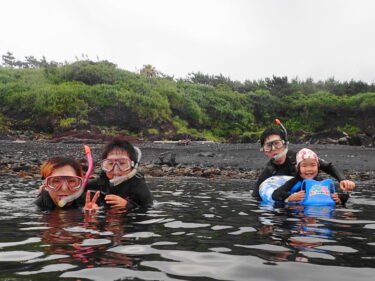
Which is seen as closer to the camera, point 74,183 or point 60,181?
point 60,181

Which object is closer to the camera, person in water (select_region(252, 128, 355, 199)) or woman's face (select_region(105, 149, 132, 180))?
woman's face (select_region(105, 149, 132, 180))

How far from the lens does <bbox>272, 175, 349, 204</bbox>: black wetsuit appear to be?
617cm

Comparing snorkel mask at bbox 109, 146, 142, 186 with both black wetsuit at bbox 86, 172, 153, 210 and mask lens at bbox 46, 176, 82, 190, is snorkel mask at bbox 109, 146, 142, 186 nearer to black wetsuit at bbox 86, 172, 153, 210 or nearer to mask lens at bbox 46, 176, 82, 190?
black wetsuit at bbox 86, 172, 153, 210

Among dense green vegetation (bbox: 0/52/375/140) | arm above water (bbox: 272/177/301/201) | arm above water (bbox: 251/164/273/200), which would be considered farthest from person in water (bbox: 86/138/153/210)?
dense green vegetation (bbox: 0/52/375/140)

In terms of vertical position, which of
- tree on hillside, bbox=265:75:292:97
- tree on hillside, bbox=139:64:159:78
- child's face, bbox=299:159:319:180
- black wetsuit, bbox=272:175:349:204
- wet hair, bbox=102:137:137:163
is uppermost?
tree on hillside, bbox=139:64:159:78

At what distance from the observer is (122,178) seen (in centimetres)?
574

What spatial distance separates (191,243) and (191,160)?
10.9 m

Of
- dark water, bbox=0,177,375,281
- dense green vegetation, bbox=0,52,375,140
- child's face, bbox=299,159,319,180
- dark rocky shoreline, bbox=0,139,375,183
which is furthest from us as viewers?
dense green vegetation, bbox=0,52,375,140

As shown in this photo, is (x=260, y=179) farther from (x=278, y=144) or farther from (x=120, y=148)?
(x=120, y=148)

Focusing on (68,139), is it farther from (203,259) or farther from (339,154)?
(203,259)

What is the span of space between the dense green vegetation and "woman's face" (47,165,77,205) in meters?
16.7

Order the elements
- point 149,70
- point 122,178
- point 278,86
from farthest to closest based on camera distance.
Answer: point 149,70 → point 278,86 → point 122,178

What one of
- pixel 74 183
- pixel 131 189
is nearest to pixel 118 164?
pixel 131 189

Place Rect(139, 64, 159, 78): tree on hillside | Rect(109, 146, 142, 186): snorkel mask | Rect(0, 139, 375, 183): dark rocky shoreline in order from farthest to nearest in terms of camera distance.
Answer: Rect(139, 64, 159, 78): tree on hillside
Rect(0, 139, 375, 183): dark rocky shoreline
Rect(109, 146, 142, 186): snorkel mask
